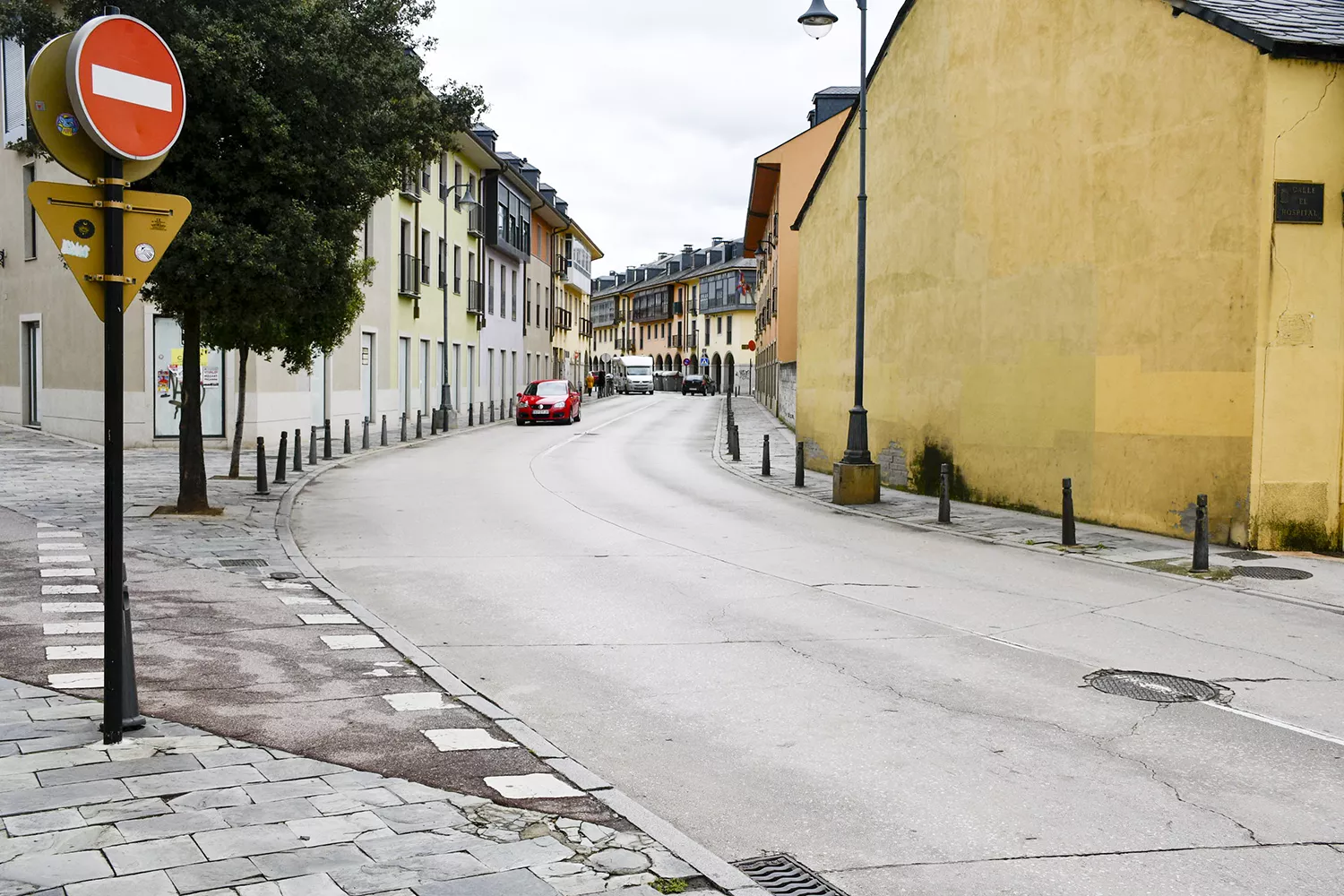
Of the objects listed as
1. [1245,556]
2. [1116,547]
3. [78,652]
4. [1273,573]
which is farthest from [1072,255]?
[78,652]

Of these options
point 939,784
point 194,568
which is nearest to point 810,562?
point 194,568

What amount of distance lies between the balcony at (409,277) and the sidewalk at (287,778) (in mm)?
28975

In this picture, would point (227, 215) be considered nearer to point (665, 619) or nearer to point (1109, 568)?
point (665, 619)

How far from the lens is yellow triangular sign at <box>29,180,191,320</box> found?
5.15 m

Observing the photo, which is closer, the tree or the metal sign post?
the metal sign post

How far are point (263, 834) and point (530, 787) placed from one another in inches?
46.6

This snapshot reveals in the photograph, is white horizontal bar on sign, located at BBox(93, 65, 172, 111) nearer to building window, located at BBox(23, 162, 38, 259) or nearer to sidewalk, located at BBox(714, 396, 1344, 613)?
sidewalk, located at BBox(714, 396, 1344, 613)

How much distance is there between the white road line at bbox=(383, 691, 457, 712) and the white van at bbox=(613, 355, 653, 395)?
80.0 metres

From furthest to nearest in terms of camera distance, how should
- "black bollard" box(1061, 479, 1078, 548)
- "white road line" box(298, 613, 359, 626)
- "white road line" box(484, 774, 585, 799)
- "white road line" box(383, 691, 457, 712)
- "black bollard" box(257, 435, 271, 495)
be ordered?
"black bollard" box(257, 435, 271, 495)
"black bollard" box(1061, 479, 1078, 548)
"white road line" box(298, 613, 359, 626)
"white road line" box(383, 691, 457, 712)
"white road line" box(484, 774, 585, 799)

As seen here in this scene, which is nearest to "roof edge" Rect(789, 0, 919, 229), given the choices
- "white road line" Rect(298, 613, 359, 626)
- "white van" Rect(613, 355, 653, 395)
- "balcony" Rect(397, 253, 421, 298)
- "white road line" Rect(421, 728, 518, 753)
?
"white road line" Rect(298, 613, 359, 626)

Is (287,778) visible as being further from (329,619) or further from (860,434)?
(860,434)

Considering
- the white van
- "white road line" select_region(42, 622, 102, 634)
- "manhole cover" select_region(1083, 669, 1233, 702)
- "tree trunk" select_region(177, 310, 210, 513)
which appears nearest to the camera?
"manhole cover" select_region(1083, 669, 1233, 702)

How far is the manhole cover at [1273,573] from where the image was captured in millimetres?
11469

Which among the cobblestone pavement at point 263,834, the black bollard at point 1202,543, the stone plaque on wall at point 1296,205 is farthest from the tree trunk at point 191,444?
the stone plaque on wall at point 1296,205
